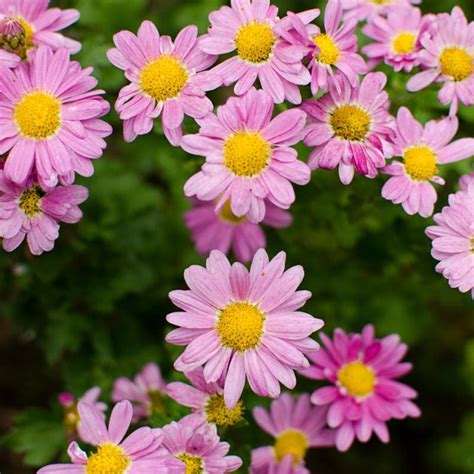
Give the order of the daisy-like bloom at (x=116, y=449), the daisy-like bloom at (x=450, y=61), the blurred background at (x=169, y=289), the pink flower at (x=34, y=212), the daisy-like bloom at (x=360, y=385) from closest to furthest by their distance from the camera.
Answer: the daisy-like bloom at (x=116, y=449)
the pink flower at (x=34, y=212)
the daisy-like bloom at (x=450, y=61)
the daisy-like bloom at (x=360, y=385)
the blurred background at (x=169, y=289)

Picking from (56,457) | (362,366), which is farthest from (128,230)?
(362,366)

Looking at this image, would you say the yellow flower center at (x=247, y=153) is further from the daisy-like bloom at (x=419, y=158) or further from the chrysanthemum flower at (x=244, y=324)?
the daisy-like bloom at (x=419, y=158)

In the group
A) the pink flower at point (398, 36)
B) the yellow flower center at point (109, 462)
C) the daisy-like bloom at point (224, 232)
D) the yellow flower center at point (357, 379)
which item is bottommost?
the yellow flower center at point (109, 462)

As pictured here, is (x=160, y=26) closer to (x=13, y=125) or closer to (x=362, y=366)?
(x=13, y=125)

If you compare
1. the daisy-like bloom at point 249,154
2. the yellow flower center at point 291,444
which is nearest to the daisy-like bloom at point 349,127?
the daisy-like bloom at point 249,154

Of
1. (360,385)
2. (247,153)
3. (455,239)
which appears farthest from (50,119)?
(360,385)

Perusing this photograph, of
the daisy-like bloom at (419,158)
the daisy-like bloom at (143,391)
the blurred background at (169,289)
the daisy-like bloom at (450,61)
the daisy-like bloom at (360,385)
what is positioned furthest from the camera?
the blurred background at (169,289)

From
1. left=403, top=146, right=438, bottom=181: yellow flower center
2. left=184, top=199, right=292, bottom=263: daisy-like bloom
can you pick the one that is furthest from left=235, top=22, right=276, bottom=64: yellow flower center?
left=184, top=199, right=292, bottom=263: daisy-like bloom
